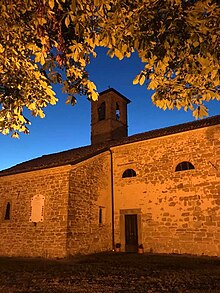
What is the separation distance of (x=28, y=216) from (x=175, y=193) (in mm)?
7161

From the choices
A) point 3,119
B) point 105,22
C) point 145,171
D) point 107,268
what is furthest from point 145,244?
point 105,22

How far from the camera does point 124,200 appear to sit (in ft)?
43.5

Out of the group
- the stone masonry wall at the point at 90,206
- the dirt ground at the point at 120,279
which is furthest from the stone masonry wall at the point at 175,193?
the dirt ground at the point at 120,279

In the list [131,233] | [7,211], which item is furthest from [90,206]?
[7,211]

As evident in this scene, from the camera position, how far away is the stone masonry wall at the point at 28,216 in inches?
434

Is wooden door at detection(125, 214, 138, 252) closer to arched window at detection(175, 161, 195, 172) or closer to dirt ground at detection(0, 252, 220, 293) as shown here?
arched window at detection(175, 161, 195, 172)

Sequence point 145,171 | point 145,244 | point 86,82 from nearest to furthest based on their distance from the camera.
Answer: point 86,82
point 145,244
point 145,171

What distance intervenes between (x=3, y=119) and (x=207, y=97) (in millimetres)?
4205

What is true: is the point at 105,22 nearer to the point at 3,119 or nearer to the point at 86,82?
the point at 86,82

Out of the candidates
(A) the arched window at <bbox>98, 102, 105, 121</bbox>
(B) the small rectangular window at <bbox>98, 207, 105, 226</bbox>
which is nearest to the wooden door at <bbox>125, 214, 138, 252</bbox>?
(B) the small rectangular window at <bbox>98, 207, 105, 226</bbox>

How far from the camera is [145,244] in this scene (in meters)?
12.0

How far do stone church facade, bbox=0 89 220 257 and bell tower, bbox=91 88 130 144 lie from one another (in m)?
4.90

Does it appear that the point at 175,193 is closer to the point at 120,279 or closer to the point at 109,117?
the point at 120,279

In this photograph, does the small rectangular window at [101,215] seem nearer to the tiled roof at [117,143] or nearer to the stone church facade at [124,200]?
the stone church facade at [124,200]
